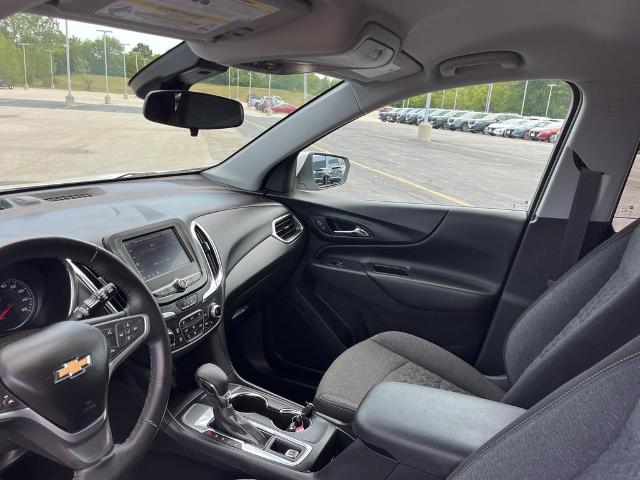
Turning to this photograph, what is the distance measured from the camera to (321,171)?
9.73ft

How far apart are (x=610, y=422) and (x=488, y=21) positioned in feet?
4.66

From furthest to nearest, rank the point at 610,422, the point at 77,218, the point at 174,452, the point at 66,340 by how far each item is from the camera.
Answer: the point at 174,452, the point at 77,218, the point at 66,340, the point at 610,422

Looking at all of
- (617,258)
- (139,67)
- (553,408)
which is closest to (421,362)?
(617,258)

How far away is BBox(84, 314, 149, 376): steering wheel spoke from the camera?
1.20 meters

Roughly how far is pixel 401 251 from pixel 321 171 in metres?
0.62

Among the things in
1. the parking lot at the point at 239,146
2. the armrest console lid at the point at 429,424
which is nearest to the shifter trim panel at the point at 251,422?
the armrest console lid at the point at 429,424

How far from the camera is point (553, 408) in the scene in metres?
→ 0.93

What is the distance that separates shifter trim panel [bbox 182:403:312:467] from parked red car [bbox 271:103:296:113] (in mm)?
1457

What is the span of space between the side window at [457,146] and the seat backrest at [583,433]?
1.80m

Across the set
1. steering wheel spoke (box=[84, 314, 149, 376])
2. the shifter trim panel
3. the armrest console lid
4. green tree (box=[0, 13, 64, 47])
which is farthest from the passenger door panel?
steering wheel spoke (box=[84, 314, 149, 376])

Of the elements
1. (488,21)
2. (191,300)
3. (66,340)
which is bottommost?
(191,300)

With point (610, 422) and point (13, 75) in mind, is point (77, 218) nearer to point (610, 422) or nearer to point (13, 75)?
point (13, 75)

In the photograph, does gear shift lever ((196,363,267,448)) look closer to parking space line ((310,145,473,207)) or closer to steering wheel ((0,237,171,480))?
steering wheel ((0,237,171,480))

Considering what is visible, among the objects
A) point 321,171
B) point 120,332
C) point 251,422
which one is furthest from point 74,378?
point 321,171
